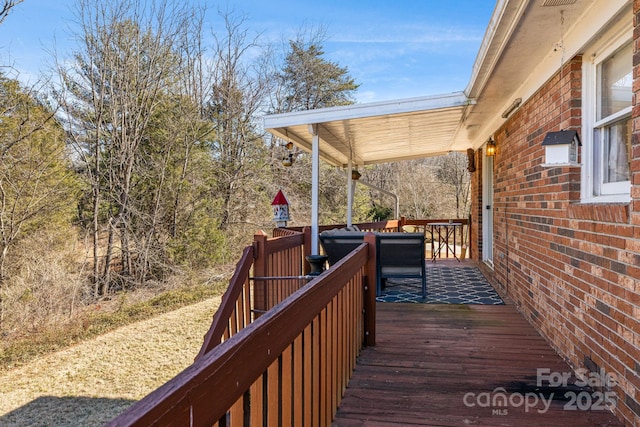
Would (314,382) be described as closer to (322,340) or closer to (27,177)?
(322,340)

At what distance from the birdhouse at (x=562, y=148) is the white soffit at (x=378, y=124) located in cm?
190

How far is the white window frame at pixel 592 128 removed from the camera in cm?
249

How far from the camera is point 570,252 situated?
8.96ft

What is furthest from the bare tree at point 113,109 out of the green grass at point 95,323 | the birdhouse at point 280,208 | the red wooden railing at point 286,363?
the red wooden railing at point 286,363

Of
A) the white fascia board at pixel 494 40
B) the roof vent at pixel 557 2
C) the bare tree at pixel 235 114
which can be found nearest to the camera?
the roof vent at pixel 557 2

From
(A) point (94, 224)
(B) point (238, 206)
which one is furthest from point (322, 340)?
(B) point (238, 206)

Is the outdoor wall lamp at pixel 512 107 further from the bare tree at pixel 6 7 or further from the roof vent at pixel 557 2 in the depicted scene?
the bare tree at pixel 6 7

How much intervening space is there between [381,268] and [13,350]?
19.5ft

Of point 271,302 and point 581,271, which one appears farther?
point 271,302

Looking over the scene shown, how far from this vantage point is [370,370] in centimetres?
276

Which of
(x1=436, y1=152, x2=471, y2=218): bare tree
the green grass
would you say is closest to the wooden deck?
the green grass

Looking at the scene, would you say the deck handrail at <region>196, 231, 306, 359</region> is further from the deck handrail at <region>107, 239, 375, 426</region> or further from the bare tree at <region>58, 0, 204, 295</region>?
the bare tree at <region>58, 0, 204, 295</region>

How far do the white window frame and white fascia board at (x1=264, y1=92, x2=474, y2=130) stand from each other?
175cm

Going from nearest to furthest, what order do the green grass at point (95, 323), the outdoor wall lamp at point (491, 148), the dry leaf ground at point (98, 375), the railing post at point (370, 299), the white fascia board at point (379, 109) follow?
the railing post at point (370, 299)
the white fascia board at point (379, 109)
the dry leaf ground at point (98, 375)
the outdoor wall lamp at point (491, 148)
the green grass at point (95, 323)
